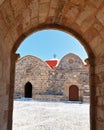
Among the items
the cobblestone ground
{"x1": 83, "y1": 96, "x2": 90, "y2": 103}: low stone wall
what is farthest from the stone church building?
the cobblestone ground

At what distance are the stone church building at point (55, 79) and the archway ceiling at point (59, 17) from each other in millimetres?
12236

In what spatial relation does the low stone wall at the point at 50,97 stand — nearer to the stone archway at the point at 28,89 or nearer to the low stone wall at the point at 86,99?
the low stone wall at the point at 86,99

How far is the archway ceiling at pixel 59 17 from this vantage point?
1987mm

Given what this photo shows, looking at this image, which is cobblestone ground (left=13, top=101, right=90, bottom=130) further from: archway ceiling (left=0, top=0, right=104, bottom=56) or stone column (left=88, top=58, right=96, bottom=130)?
archway ceiling (left=0, top=0, right=104, bottom=56)

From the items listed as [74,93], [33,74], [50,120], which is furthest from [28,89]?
[50,120]

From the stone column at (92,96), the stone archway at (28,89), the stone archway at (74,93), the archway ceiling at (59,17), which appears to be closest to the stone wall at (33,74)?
the stone archway at (28,89)

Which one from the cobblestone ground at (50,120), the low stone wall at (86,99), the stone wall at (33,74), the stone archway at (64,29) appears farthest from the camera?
the stone wall at (33,74)

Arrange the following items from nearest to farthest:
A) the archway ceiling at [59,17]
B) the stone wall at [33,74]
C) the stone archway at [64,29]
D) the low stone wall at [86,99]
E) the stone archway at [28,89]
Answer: the archway ceiling at [59,17] < the stone archway at [64,29] < the low stone wall at [86,99] < the stone wall at [33,74] < the stone archway at [28,89]

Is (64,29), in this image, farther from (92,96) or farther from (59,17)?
(92,96)

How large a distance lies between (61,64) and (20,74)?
416 centimetres

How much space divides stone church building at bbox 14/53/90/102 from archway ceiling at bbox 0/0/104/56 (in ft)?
40.1

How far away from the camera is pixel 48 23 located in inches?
127

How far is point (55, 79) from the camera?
52.7 ft

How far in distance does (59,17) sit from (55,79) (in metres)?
13.3
